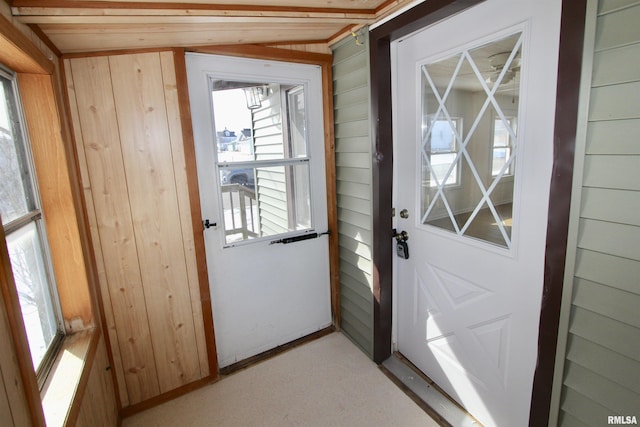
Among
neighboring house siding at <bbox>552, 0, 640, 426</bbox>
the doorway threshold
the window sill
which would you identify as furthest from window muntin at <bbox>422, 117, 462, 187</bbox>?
the window sill

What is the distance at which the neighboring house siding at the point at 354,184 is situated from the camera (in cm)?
203

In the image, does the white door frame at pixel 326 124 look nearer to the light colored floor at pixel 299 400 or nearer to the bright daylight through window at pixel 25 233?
the light colored floor at pixel 299 400

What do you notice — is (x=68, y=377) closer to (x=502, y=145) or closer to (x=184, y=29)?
(x=184, y=29)

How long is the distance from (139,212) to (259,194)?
27.9 inches

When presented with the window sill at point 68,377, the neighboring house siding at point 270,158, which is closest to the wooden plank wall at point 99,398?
the window sill at point 68,377

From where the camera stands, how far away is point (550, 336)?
4.10 feet

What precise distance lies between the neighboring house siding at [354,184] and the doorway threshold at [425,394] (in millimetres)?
197

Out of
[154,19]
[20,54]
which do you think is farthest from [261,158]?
[20,54]

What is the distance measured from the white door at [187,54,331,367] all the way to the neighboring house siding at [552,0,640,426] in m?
1.55

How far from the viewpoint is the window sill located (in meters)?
1.10

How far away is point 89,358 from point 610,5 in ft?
7.55

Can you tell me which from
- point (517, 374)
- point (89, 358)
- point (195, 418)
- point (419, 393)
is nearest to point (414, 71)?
point (517, 374)

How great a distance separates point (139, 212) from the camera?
71.1 inches

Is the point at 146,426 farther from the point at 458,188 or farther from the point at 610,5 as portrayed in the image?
the point at 610,5
